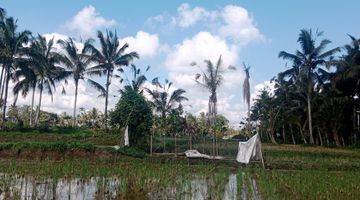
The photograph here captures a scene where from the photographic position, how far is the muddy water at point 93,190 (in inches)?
329

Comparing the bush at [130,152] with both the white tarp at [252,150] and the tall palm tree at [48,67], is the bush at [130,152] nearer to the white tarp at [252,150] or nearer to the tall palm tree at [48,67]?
the white tarp at [252,150]

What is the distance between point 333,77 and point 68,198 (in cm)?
3002

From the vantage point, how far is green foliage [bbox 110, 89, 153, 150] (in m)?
23.7

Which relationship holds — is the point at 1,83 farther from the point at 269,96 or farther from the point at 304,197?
the point at 304,197

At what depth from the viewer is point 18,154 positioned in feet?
63.8

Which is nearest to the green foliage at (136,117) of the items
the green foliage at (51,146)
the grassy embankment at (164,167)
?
the grassy embankment at (164,167)

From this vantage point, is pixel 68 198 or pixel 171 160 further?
pixel 171 160

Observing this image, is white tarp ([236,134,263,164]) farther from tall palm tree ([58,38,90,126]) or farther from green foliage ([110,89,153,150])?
tall palm tree ([58,38,90,126])

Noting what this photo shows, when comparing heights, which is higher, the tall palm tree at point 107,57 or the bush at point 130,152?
the tall palm tree at point 107,57

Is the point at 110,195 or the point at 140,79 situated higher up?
the point at 140,79

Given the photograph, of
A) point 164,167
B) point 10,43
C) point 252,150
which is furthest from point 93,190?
point 10,43

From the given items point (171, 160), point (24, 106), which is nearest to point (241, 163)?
point (171, 160)

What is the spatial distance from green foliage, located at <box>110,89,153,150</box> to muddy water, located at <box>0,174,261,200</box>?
12.3m

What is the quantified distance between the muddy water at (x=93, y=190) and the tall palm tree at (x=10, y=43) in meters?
20.4
